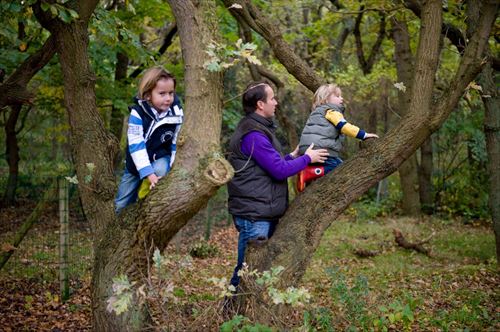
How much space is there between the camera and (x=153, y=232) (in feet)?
12.9

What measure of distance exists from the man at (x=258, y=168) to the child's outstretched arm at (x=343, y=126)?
11.6 inches

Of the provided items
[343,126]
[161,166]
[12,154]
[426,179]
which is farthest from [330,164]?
[12,154]

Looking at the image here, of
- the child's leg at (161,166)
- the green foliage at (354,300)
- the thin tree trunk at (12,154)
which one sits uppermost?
the child's leg at (161,166)

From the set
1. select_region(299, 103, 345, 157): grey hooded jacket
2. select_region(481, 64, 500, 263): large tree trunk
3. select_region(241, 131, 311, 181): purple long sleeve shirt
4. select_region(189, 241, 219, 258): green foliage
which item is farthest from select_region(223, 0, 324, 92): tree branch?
select_region(189, 241, 219, 258): green foliage

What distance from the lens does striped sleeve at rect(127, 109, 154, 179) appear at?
3967 mm

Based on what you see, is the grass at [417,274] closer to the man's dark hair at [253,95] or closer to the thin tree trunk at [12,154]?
the man's dark hair at [253,95]

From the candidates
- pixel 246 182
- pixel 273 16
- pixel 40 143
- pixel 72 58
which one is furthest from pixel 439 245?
pixel 40 143

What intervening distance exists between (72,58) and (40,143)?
20.3m

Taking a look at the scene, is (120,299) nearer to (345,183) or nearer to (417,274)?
(345,183)

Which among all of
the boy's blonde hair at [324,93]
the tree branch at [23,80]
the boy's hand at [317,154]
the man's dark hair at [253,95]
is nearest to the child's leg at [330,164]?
the boy's hand at [317,154]

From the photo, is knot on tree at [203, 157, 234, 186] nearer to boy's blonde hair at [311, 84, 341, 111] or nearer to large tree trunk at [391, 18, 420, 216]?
boy's blonde hair at [311, 84, 341, 111]

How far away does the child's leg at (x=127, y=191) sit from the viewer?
4375 millimetres

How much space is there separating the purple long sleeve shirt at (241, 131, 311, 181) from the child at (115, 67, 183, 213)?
583 mm

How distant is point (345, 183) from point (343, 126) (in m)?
0.51
